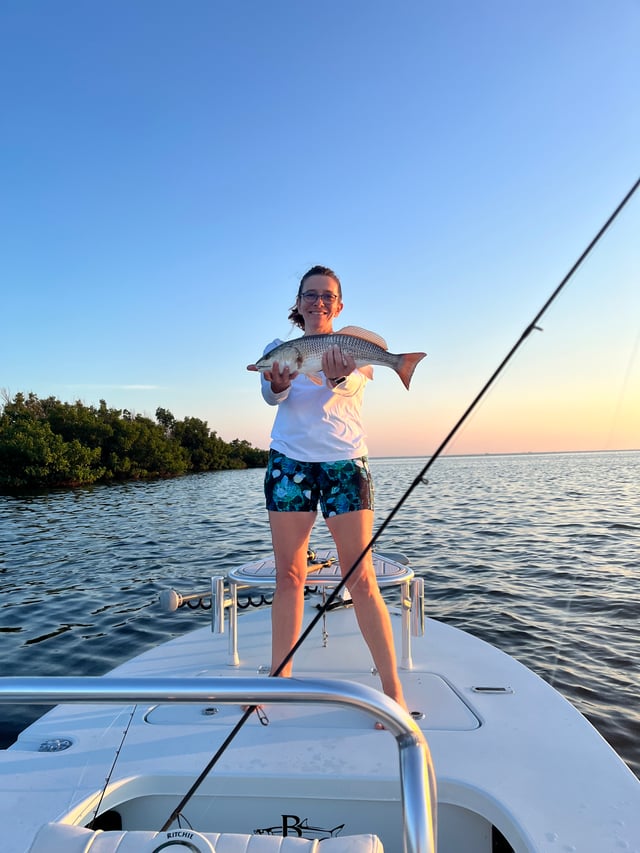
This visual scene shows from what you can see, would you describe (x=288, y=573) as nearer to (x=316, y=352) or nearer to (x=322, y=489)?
(x=322, y=489)

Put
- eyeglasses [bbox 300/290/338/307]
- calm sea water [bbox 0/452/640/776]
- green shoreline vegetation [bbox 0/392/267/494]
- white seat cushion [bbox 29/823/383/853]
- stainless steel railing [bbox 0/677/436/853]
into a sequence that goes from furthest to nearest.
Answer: green shoreline vegetation [bbox 0/392/267/494], calm sea water [bbox 0/452/640/776], eyeglasses [bbox 300/290/338/307], white seat cushion [bbox 29/823/383/853], stainless steel railing [bbox 0/677/436/853]

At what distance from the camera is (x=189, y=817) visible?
2.19 metres

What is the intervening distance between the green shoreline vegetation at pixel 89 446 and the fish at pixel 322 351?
37366 mm

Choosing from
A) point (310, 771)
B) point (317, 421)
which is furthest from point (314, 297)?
point (310, 771)

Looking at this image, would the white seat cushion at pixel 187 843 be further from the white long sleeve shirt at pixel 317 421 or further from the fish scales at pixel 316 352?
the fish scales at pixel 316 352

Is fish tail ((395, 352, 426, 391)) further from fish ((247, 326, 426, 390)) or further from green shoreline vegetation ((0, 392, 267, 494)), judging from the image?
green shoreline vegetation ((0, 392, 267, 494))

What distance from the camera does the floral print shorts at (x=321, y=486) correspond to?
8.74 ft

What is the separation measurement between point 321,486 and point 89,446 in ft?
164

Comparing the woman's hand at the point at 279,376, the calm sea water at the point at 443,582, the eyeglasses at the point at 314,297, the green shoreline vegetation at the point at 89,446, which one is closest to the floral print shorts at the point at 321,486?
the woman's hand at the point at 279,376

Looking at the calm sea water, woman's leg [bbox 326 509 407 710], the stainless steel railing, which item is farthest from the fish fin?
the calm sea water

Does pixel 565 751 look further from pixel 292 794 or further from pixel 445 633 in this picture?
pixel 445 633

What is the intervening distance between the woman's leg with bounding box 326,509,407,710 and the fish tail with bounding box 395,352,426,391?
2.09 ft

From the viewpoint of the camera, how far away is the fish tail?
2691mm

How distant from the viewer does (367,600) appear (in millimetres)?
2619
